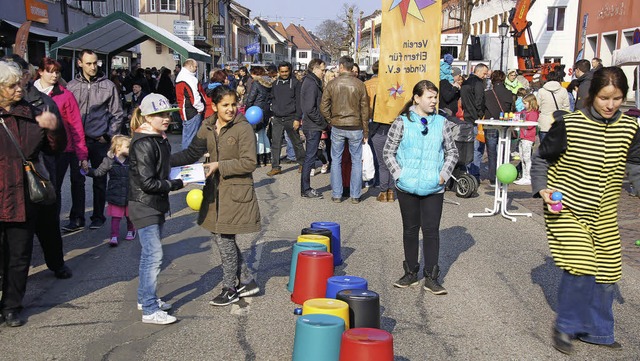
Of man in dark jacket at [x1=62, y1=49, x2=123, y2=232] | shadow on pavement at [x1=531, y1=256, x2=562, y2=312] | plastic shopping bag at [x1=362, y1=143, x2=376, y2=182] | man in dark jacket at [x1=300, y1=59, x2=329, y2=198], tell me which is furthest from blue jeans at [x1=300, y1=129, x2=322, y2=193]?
shadow on pavement at [x1=531, y1=256, x2=562, y2=312]

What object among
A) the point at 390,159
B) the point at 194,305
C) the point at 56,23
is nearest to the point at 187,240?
the point at 194,305

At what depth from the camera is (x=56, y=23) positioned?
2767 cm

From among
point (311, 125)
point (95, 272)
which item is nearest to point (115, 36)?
point (311, 125)

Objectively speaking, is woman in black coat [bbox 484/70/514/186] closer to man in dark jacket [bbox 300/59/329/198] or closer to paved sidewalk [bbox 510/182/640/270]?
paved sidewalk [bbox 510/182/640/270]

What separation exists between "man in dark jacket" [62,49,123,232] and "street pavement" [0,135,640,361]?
332mm

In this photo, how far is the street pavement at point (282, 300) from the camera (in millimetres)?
4984

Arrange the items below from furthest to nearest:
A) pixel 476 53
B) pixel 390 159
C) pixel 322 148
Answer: pixel 476 53, pixel 322 148, pixel 390 159

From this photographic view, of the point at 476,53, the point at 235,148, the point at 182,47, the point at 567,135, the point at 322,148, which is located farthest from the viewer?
the point at 476,53

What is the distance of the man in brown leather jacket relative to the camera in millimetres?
10430

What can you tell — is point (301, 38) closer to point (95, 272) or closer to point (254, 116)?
point (254, 116)

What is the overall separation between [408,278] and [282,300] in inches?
46.6

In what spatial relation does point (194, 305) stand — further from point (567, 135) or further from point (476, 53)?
point (476, 53)

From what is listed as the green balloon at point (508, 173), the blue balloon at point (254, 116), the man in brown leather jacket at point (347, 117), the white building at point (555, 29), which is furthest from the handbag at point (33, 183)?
the white building at point (555, 29)

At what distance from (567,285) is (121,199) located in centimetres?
488
